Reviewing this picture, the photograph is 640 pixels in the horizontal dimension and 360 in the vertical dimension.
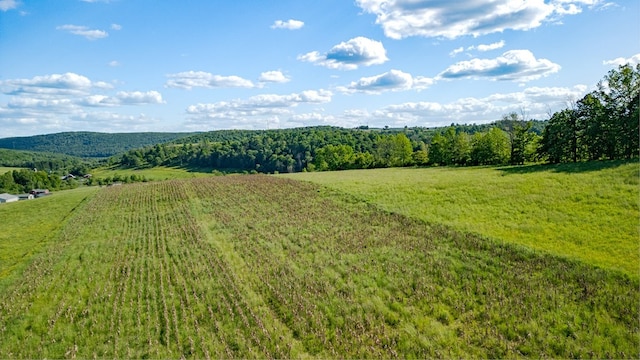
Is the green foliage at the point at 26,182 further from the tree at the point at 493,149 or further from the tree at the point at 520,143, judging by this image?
the tree at the point at 520,143

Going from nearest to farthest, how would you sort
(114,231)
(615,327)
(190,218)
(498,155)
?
1. (615,327)
2. (114,231)
3. (190,218)
4. (498,155)

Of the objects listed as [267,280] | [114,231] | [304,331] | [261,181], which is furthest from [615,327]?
[261,181]

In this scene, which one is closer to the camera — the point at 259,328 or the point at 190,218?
the point at 259,328

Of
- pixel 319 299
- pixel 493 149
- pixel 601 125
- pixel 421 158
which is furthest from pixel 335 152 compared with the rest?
pixel 319 299

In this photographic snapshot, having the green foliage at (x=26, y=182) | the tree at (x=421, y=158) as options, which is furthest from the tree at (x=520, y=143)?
the green foliage at (x=26, y=182)

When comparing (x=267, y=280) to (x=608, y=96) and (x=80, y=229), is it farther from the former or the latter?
(x=608, y=96)

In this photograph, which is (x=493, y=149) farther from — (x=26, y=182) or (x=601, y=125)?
(x=26, y=182)

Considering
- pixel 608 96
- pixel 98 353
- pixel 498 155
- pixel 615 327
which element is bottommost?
pixel 98 353
